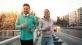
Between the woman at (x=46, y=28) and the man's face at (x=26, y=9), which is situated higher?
the man's face at (x=26, y=9)

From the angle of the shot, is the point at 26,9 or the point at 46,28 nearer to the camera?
the point at 26,9

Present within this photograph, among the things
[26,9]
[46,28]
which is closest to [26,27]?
[26,9]

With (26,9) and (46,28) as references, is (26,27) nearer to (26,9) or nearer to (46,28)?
(26,9)

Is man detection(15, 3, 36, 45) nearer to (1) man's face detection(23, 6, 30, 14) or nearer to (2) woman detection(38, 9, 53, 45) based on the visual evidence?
(1) man's face detection(23, 6, 30, 14)

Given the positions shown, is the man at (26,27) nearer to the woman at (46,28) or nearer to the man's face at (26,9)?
the man's face at (26,9)

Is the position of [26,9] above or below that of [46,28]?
above

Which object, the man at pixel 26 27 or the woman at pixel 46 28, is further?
the woman at pixel 46 28

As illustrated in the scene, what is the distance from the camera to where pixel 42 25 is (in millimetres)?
8695

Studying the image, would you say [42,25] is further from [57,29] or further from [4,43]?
[4,43]

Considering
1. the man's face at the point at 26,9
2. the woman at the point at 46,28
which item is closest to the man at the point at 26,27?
the man's face at the point at 26,9

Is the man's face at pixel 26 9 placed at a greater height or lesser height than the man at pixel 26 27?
greater

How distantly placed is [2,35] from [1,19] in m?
33.3

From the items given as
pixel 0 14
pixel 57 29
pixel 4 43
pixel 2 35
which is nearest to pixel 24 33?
pixel 4 43

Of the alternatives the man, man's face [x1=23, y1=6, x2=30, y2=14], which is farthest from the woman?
man's face [x1=23, y1=6, x2=30, y2=14]
